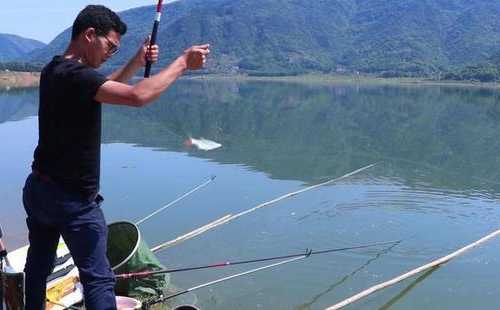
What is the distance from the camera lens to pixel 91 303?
3.47 metres


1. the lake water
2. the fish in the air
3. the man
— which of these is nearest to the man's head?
the man

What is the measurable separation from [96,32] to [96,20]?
6cm

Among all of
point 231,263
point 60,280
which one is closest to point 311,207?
point 231,263

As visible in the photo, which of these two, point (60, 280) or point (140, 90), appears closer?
point (140, 90)

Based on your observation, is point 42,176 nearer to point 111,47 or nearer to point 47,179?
point 47,179

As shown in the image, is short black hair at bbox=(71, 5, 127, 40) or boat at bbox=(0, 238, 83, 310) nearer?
short black hair at bbox=(71, 5, 127, 40)

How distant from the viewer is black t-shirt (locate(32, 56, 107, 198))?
312 cm

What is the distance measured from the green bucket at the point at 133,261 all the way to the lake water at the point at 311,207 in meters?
0.61

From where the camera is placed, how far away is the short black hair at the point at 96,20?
329 centimetres

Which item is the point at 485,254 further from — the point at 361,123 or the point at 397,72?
the point at 397,72

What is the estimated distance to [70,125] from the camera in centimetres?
324

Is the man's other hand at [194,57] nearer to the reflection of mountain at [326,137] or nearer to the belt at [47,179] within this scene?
the belt at [47,179]

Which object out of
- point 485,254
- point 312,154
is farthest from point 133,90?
point 312,154

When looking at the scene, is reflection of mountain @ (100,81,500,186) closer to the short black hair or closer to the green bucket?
the green bucket
